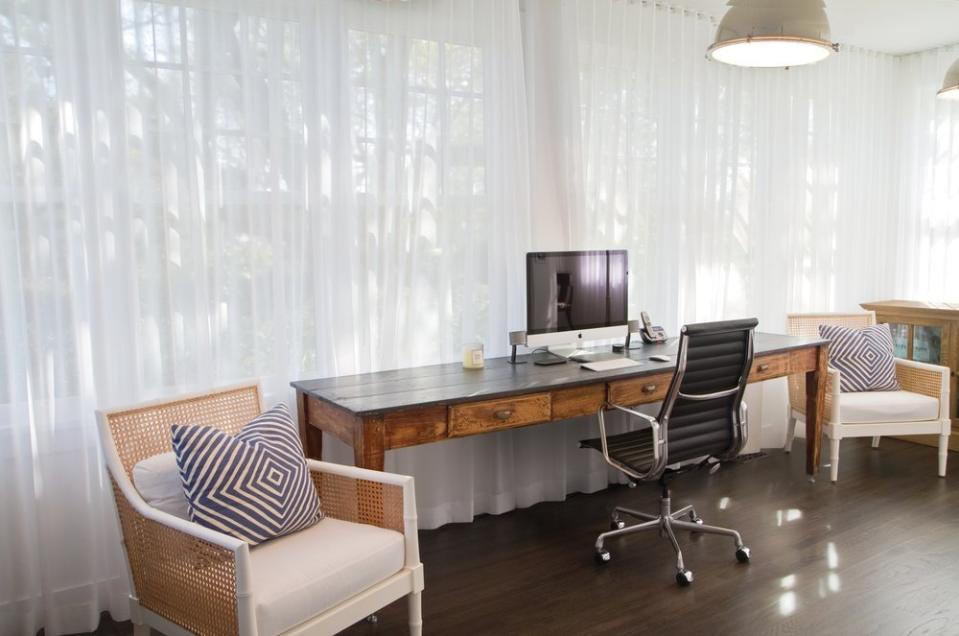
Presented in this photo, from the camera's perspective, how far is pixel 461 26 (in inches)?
126

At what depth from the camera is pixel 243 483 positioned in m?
2.03

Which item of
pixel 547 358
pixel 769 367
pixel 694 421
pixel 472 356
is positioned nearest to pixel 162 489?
pixel 472 356

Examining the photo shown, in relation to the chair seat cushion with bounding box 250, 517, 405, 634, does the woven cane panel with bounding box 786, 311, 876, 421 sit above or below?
above

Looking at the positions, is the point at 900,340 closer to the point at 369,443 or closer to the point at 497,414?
the point at 497,414

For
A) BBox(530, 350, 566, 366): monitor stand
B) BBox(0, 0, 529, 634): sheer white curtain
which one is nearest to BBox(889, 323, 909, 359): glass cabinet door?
BBox(530, 350, 566, 366): monitor stand

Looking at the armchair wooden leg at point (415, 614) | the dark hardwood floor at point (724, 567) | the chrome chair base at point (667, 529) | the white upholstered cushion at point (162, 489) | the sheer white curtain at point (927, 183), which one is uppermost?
the sheer white curtain at point (927, 183)

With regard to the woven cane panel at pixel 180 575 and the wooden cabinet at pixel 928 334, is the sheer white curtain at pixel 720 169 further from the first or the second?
the woven cane panel at pixel 180 575

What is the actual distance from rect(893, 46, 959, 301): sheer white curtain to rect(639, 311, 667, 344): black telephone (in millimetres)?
2553

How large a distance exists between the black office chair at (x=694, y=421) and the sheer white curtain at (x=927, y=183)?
3.04m

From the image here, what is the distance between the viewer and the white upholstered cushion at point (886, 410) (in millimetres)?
3771

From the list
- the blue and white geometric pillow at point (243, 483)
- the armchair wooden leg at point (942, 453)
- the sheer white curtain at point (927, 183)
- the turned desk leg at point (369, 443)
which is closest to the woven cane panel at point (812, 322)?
the armchair wooden leg at point (942, 453)

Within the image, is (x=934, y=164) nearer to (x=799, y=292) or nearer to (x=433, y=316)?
(x=799, y=292)

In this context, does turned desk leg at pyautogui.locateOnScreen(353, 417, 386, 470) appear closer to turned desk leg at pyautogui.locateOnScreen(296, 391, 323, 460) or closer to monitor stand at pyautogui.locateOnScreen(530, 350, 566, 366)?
turned desk leg at pyautogui.locateOnScreen(296, 391, 323, 460)

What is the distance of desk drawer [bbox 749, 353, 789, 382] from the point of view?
3486mm
